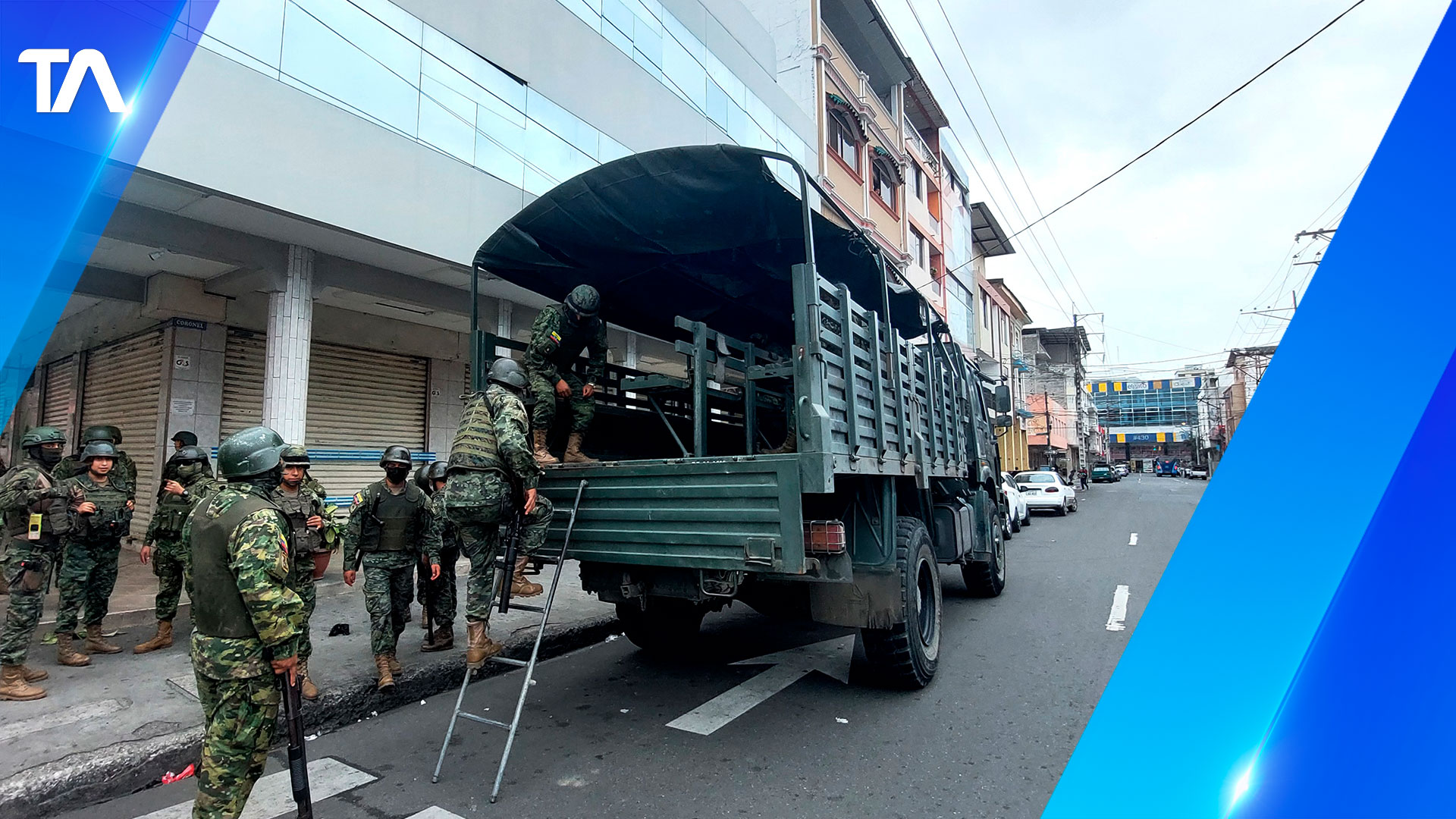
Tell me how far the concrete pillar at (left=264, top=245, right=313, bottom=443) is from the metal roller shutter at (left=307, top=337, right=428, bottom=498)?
6.81ft

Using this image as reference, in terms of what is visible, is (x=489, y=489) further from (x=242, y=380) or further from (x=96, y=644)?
(x=242, y=380)

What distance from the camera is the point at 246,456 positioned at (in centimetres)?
300

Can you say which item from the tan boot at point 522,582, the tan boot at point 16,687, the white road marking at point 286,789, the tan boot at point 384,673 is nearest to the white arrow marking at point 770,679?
the tan boot at point 522,582

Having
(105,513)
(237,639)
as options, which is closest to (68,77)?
(105,513)

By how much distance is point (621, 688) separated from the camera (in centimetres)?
486

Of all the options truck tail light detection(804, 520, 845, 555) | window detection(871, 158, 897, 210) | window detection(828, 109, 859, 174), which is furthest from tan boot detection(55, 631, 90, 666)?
window detection(871, 158, 897, 210)

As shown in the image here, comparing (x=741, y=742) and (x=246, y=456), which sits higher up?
(x=246, y=456)

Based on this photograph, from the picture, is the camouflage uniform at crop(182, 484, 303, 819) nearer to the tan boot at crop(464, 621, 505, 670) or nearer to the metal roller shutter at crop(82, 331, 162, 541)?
the tan boot at crop(464, 621, 505, 670)

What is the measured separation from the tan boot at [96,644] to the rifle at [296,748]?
12.3ft

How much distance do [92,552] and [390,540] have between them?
2273 mm

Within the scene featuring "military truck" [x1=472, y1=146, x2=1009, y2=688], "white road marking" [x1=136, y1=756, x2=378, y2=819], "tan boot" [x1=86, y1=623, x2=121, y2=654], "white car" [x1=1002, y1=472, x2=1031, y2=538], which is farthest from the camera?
"white car" [x1=1002, y1=472, x2=1031, y2=538]

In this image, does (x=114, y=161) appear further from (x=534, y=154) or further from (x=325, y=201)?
(x=534, y=154)

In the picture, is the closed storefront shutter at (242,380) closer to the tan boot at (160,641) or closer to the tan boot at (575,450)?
the tan boot at (160,641)

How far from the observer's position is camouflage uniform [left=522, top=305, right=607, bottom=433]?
4.84 meters
